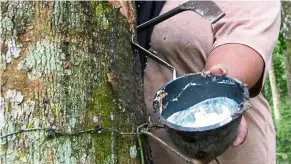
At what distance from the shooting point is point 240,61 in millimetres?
1672

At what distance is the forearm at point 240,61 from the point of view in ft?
5.38

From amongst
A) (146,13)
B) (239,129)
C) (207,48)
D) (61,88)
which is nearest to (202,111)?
(239,129)

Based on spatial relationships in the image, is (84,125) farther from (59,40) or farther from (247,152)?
(247,152)

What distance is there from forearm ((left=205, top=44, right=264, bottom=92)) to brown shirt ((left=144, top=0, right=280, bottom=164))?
0.14m

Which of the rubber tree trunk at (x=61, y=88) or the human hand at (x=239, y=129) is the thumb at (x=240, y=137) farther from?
the rubber tree trunk at (x=61, y=88)

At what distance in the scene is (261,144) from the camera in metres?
2.02

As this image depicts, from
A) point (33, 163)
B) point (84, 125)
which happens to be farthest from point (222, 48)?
point (33, 163)

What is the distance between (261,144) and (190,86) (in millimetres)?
654

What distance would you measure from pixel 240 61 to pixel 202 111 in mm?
303

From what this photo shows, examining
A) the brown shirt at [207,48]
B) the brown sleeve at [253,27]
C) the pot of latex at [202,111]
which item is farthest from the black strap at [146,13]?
the pot of latex at [202,111]

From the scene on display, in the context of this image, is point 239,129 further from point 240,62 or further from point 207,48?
point 207,48

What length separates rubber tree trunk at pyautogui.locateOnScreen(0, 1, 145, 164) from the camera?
48.9 inches

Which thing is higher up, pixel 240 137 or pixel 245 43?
pixel 245 43

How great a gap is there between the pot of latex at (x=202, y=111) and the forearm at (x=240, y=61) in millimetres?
149
